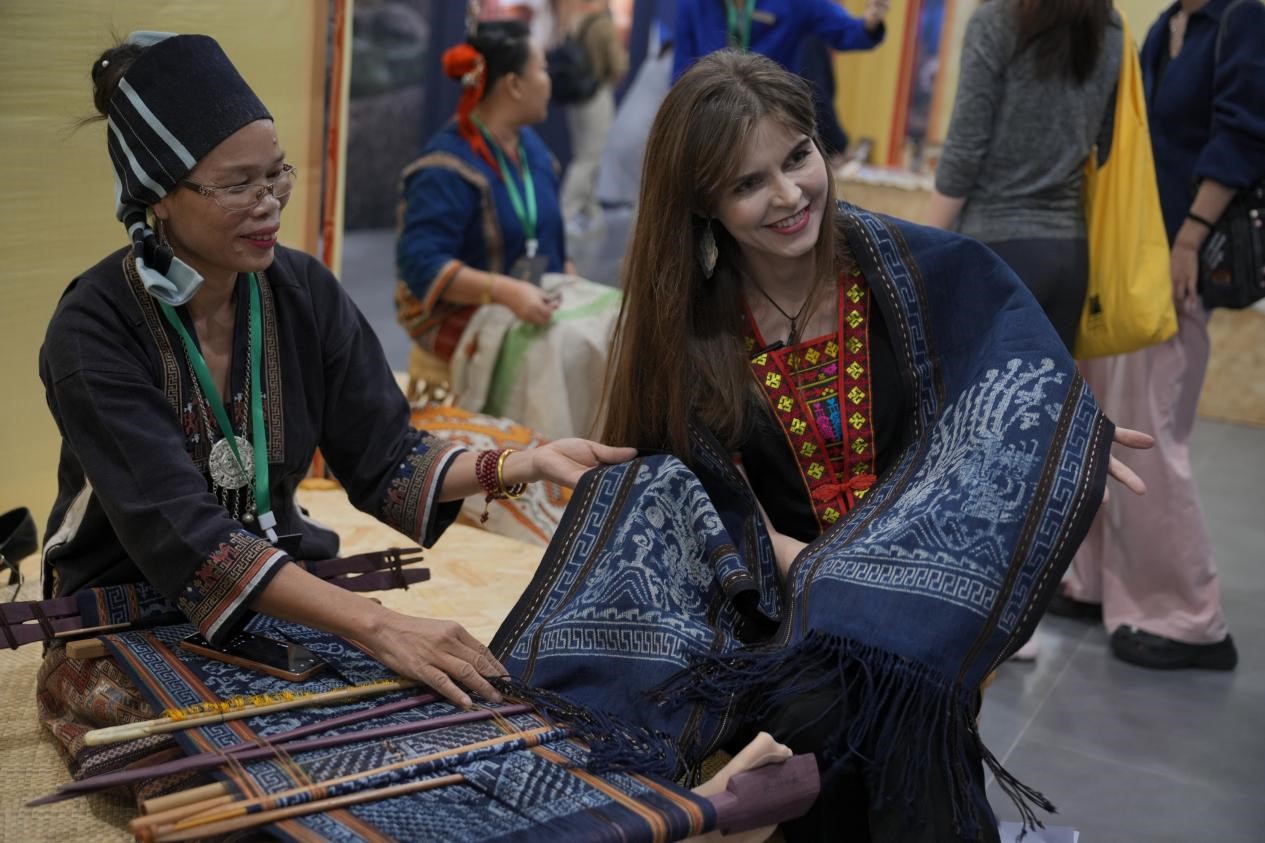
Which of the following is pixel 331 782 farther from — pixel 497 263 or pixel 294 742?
pixel 497 263

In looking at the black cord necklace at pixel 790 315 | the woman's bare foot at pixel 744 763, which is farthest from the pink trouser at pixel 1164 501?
the woman's bare foot at pixel 744 763

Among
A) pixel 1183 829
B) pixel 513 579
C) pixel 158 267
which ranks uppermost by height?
pixel 158 267

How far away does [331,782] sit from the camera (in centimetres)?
206

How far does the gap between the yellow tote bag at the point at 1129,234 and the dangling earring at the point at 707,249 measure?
1.56m

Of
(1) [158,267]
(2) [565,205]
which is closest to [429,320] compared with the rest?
(1) [158,267]

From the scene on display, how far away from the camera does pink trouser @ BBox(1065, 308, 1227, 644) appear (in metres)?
4.37

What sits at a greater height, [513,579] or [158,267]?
[158,267]

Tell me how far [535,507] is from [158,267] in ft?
6.57

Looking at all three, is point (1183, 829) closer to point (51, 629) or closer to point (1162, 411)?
point (1162, 411)

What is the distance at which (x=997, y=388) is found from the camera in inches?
103

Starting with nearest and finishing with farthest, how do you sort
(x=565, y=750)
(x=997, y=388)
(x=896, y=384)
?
(x=565, y=750) → (x=997, y=388) → (x=896, y=384)

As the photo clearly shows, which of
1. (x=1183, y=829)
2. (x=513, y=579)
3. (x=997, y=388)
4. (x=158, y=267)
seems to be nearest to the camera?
(x=158, y=267)

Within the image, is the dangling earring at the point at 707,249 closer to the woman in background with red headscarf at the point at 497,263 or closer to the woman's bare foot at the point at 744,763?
the woman's bare foot at the point at 744,763

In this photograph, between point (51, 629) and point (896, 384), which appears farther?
point (896, 384)
